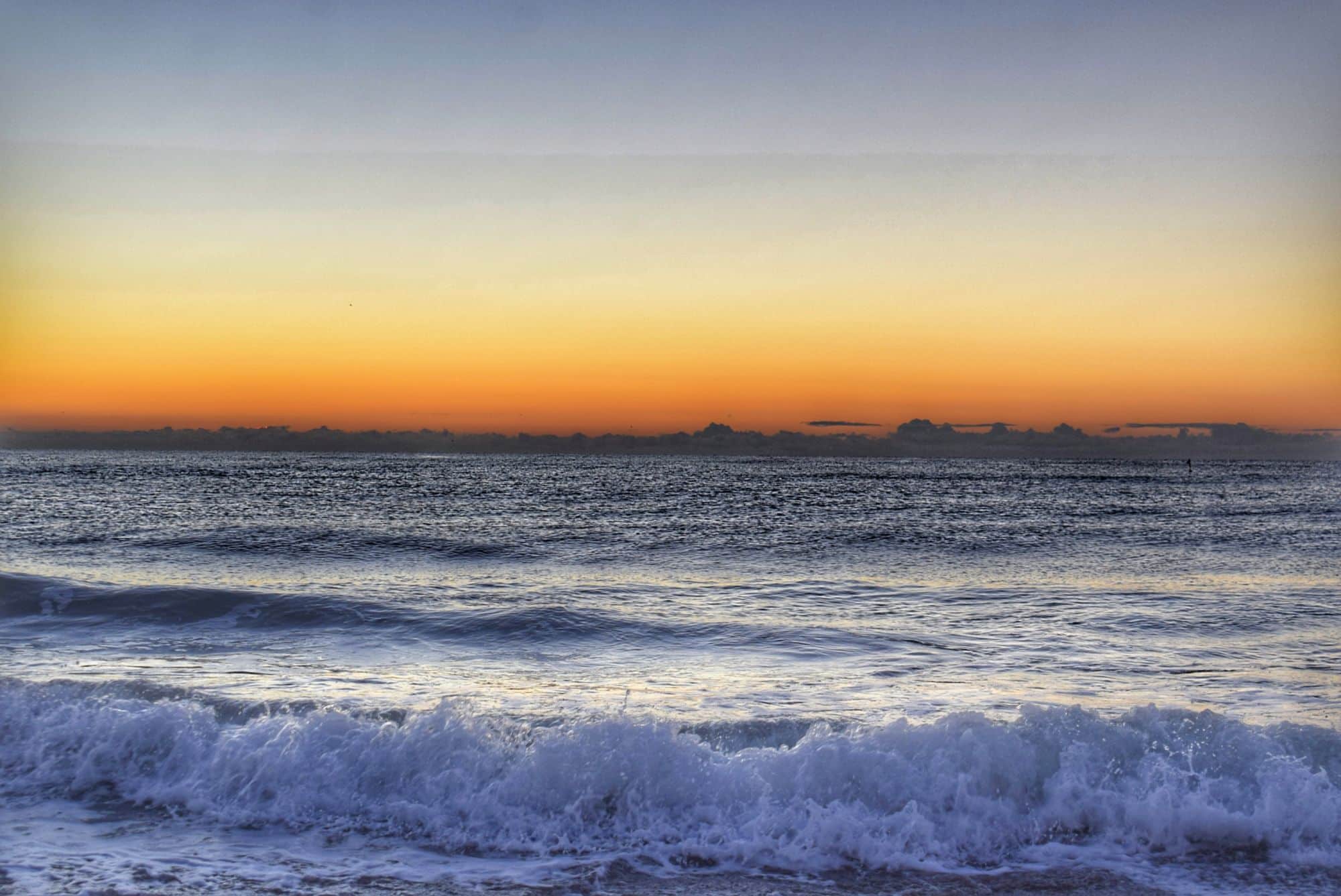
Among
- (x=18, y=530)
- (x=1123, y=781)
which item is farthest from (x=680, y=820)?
(x=18, y=530)

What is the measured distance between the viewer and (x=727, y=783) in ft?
23.9

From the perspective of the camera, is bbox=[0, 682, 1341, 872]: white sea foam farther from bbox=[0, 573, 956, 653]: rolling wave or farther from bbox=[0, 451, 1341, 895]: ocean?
bbox=[0, 573, 956, 653]: rolling wave

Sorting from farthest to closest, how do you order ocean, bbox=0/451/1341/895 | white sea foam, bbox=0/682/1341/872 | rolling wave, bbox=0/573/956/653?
rolling wave, bbox=0/573/956/653 → white sea foam, bbox=0/682/1341/872 → ocean, bbox=0/451/1341/895

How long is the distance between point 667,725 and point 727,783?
949 mm

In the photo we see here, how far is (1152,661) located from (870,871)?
7.65 m

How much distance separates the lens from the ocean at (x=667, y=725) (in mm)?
6359

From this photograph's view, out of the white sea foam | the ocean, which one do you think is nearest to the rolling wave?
the ocean

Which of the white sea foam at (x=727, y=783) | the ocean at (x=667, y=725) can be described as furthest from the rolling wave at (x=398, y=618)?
the white sea foam at (x=727, y=783)

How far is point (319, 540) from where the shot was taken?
26.2 m

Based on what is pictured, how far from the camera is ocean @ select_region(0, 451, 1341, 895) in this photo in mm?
6359

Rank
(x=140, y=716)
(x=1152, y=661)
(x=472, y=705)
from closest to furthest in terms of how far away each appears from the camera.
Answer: (x=140, y=716), (x=472, y=705), (x=1152, y=661)

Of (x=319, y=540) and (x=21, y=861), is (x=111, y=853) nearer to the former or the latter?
(x=21, y=861)

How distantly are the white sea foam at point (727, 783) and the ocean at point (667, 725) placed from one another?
3cm

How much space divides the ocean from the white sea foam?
0.09ft
